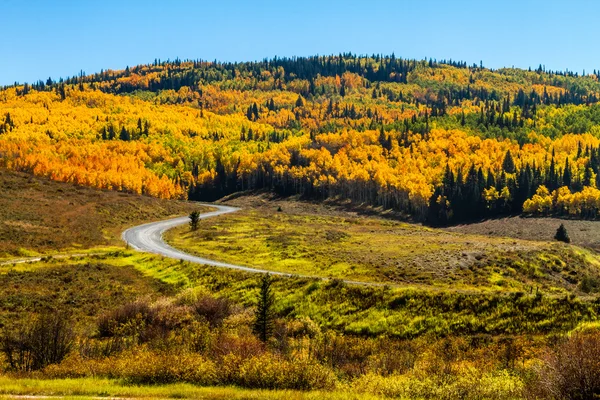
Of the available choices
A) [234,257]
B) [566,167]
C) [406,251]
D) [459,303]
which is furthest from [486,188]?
[459,303]

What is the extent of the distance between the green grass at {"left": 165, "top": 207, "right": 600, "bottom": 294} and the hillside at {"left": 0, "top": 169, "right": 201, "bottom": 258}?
18.5 m

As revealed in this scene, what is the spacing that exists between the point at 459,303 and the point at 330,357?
16.4 metres

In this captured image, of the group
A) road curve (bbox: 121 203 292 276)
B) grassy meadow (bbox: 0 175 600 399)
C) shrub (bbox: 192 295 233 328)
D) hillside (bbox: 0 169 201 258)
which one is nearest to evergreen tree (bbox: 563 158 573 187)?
grassy meadow (bbox: 0 175 600 399)

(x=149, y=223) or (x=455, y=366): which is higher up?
(x=455, y=366)

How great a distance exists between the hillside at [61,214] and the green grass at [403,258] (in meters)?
18.5

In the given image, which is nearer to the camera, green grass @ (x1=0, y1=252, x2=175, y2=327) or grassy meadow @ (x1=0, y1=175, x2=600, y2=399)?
grassy meadow @ (x1=0, y1=175, x2=600, y2=399)

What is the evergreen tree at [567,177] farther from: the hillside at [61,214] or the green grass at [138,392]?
the green grass at [138,392]

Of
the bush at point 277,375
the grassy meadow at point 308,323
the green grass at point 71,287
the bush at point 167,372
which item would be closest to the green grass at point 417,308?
the grassy meadow at point 308,323

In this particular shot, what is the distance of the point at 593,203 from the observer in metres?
174

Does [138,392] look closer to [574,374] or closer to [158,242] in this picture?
[574,374]

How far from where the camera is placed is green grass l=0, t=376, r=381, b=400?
19.1 meters

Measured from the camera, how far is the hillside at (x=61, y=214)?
87.1 metres

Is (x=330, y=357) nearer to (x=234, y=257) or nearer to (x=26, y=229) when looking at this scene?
(x=234, y=257)

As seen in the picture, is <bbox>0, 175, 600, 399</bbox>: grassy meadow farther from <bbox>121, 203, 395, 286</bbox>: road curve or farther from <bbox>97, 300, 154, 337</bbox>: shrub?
<bbox>121, 203, 395, 286</bbox>: road curve
